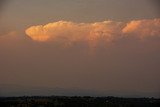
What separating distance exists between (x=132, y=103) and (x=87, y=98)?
4309 millimetres

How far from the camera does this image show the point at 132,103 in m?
28.0

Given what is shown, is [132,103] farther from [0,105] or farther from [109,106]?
[0,105]

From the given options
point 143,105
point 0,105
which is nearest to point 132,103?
point 143,105

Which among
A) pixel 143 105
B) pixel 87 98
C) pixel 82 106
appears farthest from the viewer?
pixel 87 98

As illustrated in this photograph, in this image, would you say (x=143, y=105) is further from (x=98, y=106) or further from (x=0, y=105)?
(x=0, y=105)

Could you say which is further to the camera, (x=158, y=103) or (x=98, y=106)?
(x=98, y=106)

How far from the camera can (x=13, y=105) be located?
82.9 feet

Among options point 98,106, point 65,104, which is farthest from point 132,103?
point 65,104

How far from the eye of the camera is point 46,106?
24.9m

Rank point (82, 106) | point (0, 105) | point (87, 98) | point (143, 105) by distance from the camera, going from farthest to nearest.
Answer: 1. point (87, 98)
2. point (143, 105)
3. point (82, 106)
4. point (0, 105)

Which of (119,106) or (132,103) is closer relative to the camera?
(119,106)

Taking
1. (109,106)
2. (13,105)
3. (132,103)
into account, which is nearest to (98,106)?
(109,106)

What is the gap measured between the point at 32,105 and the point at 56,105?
1.28m

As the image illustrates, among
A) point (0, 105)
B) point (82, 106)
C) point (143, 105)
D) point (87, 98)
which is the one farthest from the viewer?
point (87, 98)
